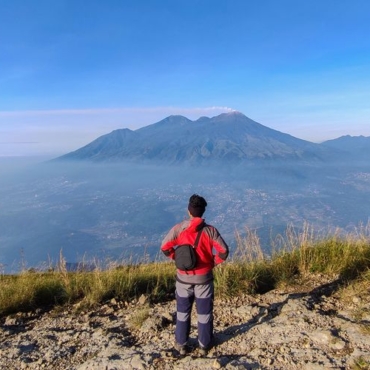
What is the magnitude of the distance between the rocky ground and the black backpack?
908 millimetres

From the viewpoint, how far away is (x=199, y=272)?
11.9ft

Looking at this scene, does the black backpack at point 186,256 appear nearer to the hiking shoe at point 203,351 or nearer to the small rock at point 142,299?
the hiking shoe at point 203,351

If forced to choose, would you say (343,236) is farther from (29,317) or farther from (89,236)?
(89,236)

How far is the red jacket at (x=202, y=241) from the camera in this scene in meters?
3.59

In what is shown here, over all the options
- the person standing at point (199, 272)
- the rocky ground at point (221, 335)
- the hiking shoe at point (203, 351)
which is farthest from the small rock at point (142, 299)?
the hiking shoe at point (203, 351)

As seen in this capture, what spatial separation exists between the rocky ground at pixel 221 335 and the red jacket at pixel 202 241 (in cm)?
91

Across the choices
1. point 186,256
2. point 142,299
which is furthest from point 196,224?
point 142,299

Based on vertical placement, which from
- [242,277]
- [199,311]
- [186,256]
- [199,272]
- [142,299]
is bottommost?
[142,299]

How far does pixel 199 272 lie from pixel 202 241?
342 millimetres

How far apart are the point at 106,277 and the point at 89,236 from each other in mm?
168437

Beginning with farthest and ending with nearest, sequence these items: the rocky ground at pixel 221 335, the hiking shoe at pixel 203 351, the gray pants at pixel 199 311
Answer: the gray pants at pixel 199 311
the hiking shoe at pixel 203 351
the rocky ground at pixel 221 335

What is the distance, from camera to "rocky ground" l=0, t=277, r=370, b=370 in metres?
3.22

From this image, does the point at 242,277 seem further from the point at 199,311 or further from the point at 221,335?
the point at 199,311

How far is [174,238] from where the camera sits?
371cm
